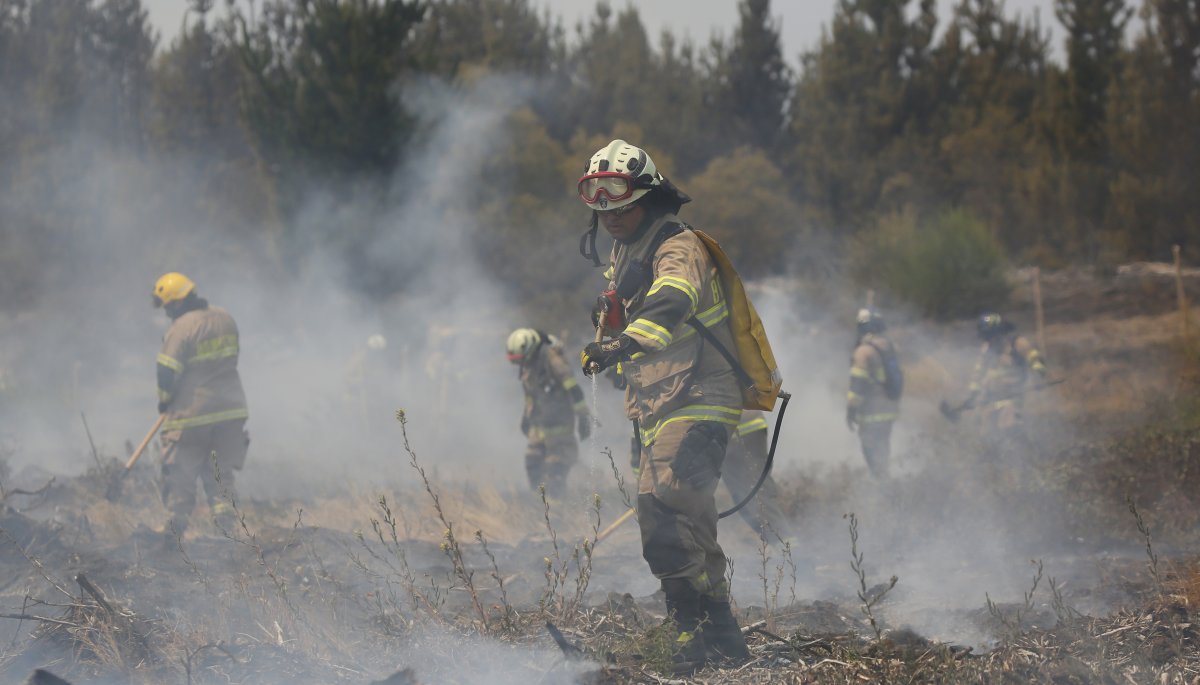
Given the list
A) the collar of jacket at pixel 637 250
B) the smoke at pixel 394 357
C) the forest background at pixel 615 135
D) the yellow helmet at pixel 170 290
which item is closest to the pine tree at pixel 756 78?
the forest background at pixel 615 135

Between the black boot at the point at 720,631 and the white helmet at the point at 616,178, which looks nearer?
the black boot at the point at 720,631

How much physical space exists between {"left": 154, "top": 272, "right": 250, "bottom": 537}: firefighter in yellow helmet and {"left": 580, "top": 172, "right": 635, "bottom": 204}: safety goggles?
4.64 meters

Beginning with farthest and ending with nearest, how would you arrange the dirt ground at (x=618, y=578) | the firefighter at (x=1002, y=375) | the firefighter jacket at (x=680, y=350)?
the firefighter at (x=1002, y=375)
the firefighter jacket at (x=680, y=350)
the dirt ground at (x=618, y=578)

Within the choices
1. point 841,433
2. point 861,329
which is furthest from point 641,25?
point 861,329

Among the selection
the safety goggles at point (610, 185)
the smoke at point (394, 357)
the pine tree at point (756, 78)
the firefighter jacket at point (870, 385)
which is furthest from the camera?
the pine tree at point (756, 78)

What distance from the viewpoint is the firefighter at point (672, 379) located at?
14.1ft

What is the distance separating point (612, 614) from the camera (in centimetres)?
457

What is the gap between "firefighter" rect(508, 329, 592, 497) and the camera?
10.1 m

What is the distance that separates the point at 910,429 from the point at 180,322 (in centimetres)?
838

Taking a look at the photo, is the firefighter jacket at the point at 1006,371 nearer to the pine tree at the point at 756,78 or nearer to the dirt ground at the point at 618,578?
the dirt ground at the point at 618,578

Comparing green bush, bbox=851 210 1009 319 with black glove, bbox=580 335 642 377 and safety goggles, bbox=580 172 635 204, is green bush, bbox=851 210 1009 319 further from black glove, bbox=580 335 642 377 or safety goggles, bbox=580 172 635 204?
black glove, bbox=580 335 642 377

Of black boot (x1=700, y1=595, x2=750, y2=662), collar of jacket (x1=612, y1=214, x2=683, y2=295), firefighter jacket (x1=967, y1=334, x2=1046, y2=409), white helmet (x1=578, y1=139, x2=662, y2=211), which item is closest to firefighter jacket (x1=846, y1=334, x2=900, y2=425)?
firefighter jacket (x1=967, y1=334, x2=1046, y2=409)

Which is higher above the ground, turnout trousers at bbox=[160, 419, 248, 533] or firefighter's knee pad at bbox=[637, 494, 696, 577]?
firefighter's knee pad at bbox=[637, 494, 696, 577]

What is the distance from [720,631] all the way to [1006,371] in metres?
7.88
